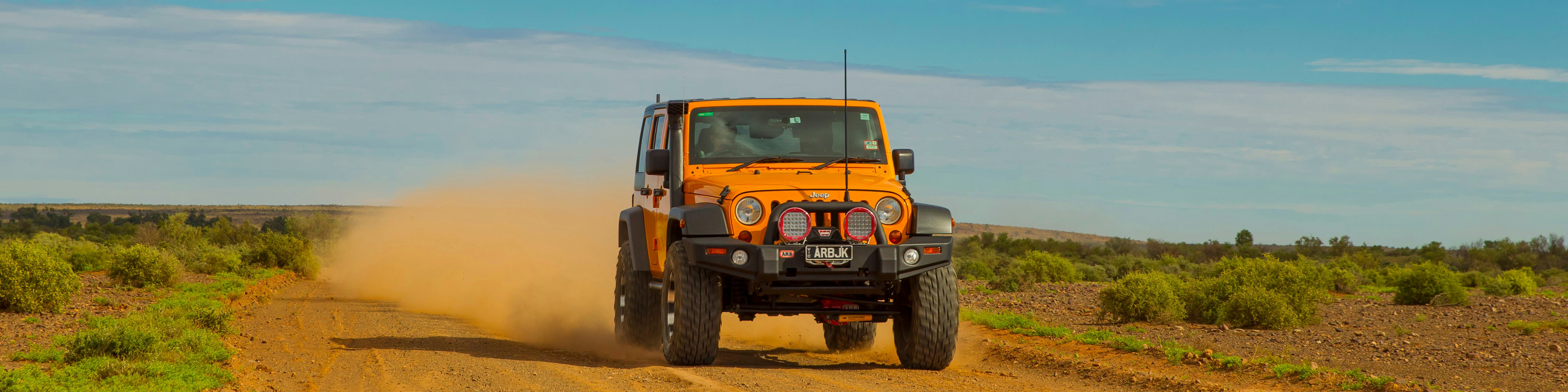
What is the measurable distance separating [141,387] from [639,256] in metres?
4.54

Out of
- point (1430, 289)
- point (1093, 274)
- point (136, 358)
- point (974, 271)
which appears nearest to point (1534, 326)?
point (1430, 289)

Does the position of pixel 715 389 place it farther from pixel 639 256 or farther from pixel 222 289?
pixel 222 289

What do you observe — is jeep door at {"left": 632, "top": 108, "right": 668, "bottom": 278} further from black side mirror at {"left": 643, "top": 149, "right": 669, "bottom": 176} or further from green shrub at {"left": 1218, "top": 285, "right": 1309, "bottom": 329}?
green shrub at {"left": 1218, "top": 285, "right": 1309, "bottom": 329}

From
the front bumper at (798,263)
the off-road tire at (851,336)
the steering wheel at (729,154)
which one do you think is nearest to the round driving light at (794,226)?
the front bumper at (798,263)

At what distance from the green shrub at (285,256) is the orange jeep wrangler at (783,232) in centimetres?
2793

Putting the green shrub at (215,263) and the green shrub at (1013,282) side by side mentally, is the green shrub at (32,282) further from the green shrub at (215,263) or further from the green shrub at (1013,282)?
the green shrub at (1013,282)

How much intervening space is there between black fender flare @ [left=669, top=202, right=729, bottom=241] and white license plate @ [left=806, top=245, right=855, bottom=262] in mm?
772

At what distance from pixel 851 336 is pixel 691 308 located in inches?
139

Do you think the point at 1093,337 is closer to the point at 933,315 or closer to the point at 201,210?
the point at 933,315

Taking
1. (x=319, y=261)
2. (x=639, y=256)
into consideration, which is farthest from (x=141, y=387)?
(x=319, y=261)

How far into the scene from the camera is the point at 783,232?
9836 millimetres

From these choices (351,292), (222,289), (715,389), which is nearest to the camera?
(715,389)

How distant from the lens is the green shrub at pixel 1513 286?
28203 millimetres

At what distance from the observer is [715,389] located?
9.27m
